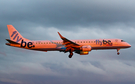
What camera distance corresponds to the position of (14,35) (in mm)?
52594

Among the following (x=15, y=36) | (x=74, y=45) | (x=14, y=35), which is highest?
(x=14, y=35)

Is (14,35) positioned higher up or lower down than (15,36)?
higher up

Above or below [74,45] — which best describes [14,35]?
above

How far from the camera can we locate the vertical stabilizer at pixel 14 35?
52188mm

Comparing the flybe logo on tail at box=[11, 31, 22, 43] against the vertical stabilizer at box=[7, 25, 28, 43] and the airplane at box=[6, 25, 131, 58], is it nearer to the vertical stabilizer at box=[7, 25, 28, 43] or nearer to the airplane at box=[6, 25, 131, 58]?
the vertical stabilizer at box=[7, 25, 28, 43]

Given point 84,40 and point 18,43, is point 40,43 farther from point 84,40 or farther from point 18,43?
point 84,40

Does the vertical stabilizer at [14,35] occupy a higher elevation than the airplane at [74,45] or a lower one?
→ higher

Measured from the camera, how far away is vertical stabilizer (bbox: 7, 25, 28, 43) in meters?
52.2

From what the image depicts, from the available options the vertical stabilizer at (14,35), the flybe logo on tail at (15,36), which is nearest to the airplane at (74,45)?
the flybe logo on tail at (15,36)

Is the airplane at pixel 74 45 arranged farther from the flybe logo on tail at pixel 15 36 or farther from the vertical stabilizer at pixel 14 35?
the vertical stabilizer at pixel 14 35

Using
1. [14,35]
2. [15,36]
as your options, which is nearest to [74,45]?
[15,36]

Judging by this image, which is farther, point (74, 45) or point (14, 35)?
point (14, 35)

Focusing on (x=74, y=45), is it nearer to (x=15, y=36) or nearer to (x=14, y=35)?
(x=15, y=36)

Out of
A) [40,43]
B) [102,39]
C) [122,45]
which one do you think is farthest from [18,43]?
[122,45]
